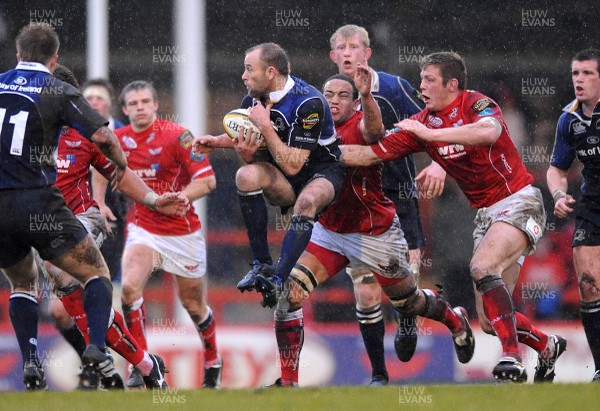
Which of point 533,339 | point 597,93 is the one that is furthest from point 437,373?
point 597,93

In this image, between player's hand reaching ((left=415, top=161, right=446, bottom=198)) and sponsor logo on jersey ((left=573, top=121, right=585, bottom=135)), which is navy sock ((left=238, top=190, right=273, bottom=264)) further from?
sponsor logo on jersey ((left=573, top=121, right=585, bottom=135))

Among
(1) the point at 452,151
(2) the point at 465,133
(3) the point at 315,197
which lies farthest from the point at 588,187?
(3) the point at 315,197

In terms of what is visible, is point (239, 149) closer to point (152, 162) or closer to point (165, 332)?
point (152, 162)

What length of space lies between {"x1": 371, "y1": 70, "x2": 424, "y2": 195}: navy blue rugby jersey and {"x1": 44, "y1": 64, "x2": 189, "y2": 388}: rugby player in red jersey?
1.53 meters

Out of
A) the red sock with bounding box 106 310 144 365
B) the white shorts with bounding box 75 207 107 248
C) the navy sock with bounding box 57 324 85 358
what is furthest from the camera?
the navy sock with bounding box 57 324 85 358

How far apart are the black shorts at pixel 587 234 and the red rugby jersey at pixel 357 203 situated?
48.6 inches

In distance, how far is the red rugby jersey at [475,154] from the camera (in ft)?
24.6

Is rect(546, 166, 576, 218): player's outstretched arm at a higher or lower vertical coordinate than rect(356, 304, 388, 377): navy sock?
higher

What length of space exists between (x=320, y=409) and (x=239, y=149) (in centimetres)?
220

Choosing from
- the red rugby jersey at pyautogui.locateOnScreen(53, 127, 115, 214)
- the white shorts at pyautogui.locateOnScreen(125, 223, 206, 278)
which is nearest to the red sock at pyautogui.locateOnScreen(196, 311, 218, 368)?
the white shorts at pyautogui.locateOnScreen(125, 223, 206, 278)

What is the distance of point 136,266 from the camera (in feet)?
28.9

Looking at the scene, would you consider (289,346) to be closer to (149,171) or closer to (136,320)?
(136,320)

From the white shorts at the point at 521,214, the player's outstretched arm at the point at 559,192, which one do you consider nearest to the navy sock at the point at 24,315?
the white shorts at the point at 521,214

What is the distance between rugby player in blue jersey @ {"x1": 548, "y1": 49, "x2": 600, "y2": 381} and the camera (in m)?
7.88
